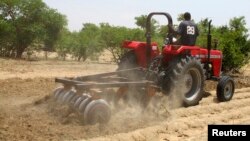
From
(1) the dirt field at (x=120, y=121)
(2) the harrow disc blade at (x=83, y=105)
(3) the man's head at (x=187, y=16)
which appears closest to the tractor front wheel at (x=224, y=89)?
(1) the dirt field at (x=120, y=121)

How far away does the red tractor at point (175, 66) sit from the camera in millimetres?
8398

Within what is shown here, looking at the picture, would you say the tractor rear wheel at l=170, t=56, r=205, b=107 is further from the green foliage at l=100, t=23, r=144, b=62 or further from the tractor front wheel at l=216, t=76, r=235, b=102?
the green foliage at l=100, t=23, r=144, b=62

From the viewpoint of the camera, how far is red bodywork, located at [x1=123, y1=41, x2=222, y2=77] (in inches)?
337

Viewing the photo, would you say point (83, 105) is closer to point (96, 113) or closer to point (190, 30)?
point (96, 113)

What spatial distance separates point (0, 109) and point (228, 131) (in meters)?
4.10

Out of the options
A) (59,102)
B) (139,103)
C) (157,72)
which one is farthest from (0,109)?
(157,72)

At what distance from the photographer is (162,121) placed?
7336mm

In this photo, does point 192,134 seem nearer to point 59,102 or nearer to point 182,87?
point 182,87

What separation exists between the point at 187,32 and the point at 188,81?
1.06 m

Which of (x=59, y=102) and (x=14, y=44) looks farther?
(x=14, y=44)

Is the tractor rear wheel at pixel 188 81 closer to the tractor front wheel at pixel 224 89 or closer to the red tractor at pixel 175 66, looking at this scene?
the red tractor at pixel 175 66

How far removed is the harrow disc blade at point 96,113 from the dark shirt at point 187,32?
296 cm

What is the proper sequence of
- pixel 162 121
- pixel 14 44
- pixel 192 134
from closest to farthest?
pixel 192 134 < pixel 162 121 < pixel 14 44

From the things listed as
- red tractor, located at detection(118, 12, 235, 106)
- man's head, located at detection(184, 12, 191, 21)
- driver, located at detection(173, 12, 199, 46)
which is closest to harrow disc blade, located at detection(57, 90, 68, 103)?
red tractor, located at detection(118, 12, 235, 106)
